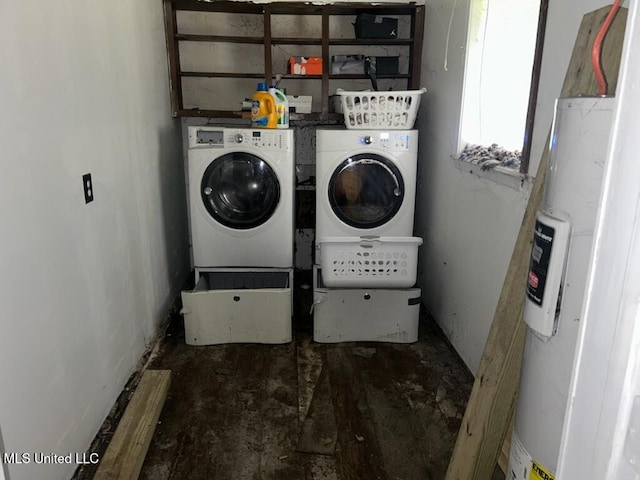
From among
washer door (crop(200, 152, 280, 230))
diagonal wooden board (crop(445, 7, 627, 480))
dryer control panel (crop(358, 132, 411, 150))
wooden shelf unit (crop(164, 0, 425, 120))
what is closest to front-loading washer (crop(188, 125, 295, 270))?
washer door (crop(200, 152, 280, 230))

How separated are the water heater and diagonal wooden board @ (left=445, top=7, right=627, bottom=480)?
192 mm

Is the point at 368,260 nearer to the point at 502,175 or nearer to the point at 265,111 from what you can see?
the point at 502,175

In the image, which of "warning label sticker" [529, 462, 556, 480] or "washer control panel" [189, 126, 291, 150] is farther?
"washer control panel" [189, 126, 291, 150]

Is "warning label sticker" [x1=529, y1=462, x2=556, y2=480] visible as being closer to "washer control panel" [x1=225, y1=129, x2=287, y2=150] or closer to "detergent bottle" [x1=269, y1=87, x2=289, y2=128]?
"washer control panel" [x1=225, y1=129, x2=287, y2=150]

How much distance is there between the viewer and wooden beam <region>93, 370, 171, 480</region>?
1544 mm

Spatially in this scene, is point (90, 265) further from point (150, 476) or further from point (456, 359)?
point (456, 359)

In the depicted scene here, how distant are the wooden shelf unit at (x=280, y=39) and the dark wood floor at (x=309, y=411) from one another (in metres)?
1.51

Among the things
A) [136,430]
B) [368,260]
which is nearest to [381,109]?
[368,260]

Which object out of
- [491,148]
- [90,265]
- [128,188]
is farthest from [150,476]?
[491,148]

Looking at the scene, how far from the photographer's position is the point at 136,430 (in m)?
1.73

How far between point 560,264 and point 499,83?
1.51 m

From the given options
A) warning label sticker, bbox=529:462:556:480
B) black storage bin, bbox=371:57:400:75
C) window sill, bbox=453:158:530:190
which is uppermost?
black storage bin, bbox=371:57:400:75

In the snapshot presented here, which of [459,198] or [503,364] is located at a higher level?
[459,198]

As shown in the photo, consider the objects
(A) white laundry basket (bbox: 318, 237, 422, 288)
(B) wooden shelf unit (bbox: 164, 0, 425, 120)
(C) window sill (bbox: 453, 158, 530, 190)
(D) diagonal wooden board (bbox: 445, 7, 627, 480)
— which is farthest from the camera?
(B) wooden shelf unit (bbox: 164, 0, 425, 120)
